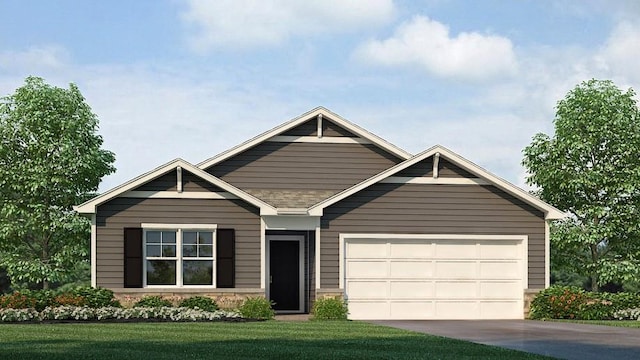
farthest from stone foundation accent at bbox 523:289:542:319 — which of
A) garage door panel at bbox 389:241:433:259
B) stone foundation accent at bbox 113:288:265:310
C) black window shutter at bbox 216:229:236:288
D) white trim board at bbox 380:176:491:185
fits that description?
black window shutter at bbox 216:229:236:288

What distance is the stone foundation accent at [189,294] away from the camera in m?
26.3

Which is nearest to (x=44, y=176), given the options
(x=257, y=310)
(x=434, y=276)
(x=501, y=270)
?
(x=257, y=310)

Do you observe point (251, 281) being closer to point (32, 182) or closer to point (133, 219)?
point (133, 219)

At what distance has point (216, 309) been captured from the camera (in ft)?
86.1

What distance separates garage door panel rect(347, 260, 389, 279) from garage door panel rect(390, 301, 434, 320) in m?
0.93

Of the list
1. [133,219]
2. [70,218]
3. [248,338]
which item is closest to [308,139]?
[133,219]

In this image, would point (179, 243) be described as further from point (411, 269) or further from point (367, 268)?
point (411, 269)

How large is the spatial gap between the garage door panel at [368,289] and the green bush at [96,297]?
6.20 meters

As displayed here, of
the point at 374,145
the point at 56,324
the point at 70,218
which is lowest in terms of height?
the point at 56,324

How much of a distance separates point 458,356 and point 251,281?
11931mm

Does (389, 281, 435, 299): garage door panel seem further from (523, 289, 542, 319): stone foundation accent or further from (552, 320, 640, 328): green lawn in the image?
(552, 320, 640, 328): green lawn

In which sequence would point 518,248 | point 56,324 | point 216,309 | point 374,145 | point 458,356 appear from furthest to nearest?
1. point 374,145
2. point 518,248
3. point 216,309
4. point 56,324
5. point 458,356

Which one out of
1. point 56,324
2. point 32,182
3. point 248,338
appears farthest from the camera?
point 32,182

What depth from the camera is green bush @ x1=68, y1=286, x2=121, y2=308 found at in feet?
83.0
